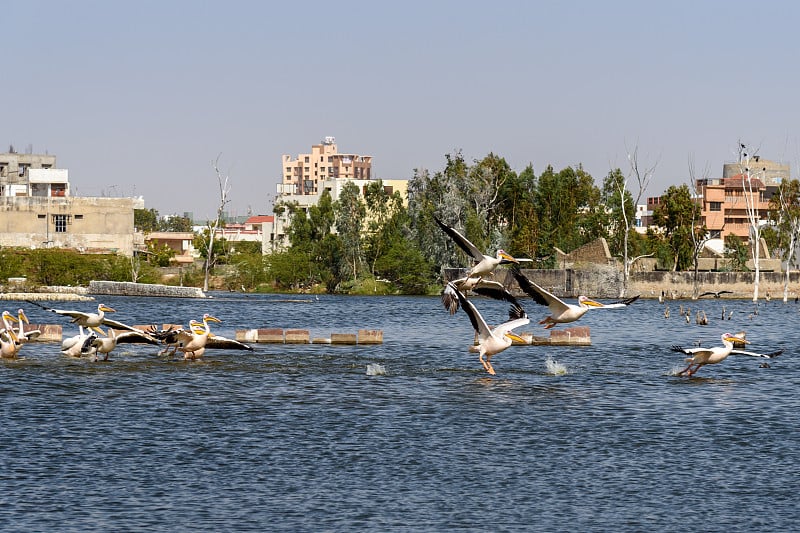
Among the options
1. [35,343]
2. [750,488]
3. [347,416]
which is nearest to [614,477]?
[750,488]

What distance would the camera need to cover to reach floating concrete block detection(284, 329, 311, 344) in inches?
1750

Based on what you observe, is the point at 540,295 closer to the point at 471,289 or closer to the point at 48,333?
the point at 471,289

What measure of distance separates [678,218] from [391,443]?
3406 inches

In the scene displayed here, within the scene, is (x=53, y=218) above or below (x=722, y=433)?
above

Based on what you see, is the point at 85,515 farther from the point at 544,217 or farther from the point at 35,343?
the point at 544,217

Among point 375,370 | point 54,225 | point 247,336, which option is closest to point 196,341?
point 375,370

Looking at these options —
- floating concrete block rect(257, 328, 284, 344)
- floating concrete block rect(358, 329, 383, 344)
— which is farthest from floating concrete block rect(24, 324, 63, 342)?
floating concrete block rect(358, 329, 383, 344)

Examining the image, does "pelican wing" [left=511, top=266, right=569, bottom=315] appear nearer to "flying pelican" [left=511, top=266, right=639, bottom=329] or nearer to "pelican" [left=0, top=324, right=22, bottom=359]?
"flying pelican" [left=511, top=266, right=639, bottom=329]

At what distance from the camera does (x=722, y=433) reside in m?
24.0

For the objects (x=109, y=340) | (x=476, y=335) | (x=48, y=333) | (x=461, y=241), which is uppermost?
(x=461, y=241)

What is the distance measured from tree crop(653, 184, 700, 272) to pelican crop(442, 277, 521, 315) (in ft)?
255

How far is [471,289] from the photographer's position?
27.8 m

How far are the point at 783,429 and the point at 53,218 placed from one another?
298 ft

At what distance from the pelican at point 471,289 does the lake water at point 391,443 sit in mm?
2473
